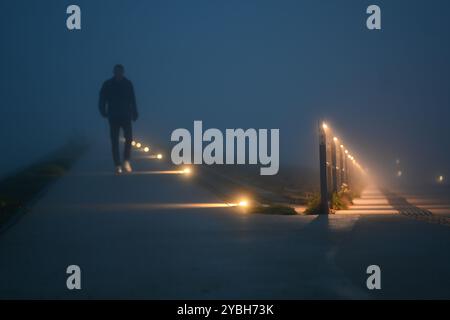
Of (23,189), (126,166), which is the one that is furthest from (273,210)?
(126,166)

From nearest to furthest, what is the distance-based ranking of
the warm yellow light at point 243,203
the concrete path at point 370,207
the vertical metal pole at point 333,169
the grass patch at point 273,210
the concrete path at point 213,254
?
the concrete path at point 213,254 → the grass patch at point 273,210 → the warm yellow light at point 243,203 → the vertical metal pole at point 333,169 → the concrete path at point 370,207

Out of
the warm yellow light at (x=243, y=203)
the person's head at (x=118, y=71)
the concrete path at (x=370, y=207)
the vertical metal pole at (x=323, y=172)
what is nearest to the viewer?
the warm yellow light at (x=243, y=203)

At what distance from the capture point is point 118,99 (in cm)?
→ 2178

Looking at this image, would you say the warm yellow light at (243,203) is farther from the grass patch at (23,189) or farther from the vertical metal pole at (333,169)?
the vertical metal pole at (333,169)

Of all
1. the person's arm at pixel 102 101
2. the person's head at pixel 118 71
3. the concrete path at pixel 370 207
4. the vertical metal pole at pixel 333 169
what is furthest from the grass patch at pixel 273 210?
the vertical metal pole at pixel 333 169

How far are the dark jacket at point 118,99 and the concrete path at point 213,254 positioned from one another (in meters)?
5.98

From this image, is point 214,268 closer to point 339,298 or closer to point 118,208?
point 339,298

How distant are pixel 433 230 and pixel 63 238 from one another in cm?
529

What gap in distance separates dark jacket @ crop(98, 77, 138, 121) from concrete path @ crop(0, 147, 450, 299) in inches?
236

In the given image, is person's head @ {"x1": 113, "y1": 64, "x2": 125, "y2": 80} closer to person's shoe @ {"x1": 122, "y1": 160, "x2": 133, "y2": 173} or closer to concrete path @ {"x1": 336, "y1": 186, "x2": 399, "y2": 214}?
person's shoe @ {"x1": 122, "y1": 160, "x2": 133, "y2": 173}

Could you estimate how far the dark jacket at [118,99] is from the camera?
21688mm

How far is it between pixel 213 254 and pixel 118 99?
39.8 feet
